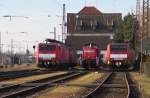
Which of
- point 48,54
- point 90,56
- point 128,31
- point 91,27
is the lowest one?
point 90,56

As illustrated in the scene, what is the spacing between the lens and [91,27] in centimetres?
13812

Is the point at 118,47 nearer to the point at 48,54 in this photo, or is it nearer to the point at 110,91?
the point at 48,54

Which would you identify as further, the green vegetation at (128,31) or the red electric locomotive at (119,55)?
the green vegetation at (128,31)

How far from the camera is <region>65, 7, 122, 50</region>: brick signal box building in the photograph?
132 meters

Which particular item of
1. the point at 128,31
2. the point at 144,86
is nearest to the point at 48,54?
the point at 144,86

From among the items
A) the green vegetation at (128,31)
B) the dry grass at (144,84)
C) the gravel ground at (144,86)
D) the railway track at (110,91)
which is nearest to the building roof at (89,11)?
the green vegetation at (128,31)

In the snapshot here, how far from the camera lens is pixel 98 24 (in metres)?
139

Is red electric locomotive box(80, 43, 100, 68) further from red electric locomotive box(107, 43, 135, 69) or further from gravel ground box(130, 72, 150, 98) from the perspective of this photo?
gravel ground box(130, 72, 150, 98)

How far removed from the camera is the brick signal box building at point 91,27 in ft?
433

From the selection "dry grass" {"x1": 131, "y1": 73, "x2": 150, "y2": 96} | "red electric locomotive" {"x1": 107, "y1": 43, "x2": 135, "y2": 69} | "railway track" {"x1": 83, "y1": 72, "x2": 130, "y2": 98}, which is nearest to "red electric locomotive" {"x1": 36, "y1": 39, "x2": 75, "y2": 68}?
"red electric locomotive" {"x1": 107, "y1": 43, "x2": 135, "y2": 69}

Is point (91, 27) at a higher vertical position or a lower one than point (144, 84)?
higher

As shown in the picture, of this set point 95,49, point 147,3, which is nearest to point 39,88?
point 147,3

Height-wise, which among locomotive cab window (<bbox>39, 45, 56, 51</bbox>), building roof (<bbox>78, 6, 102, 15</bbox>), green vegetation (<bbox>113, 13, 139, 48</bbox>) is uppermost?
building roof (<bbox>78, 6, 102, 15</bbox>)

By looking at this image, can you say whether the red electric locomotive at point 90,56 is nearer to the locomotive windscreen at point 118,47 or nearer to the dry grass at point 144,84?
the locomotive windscreen at point 118,47
